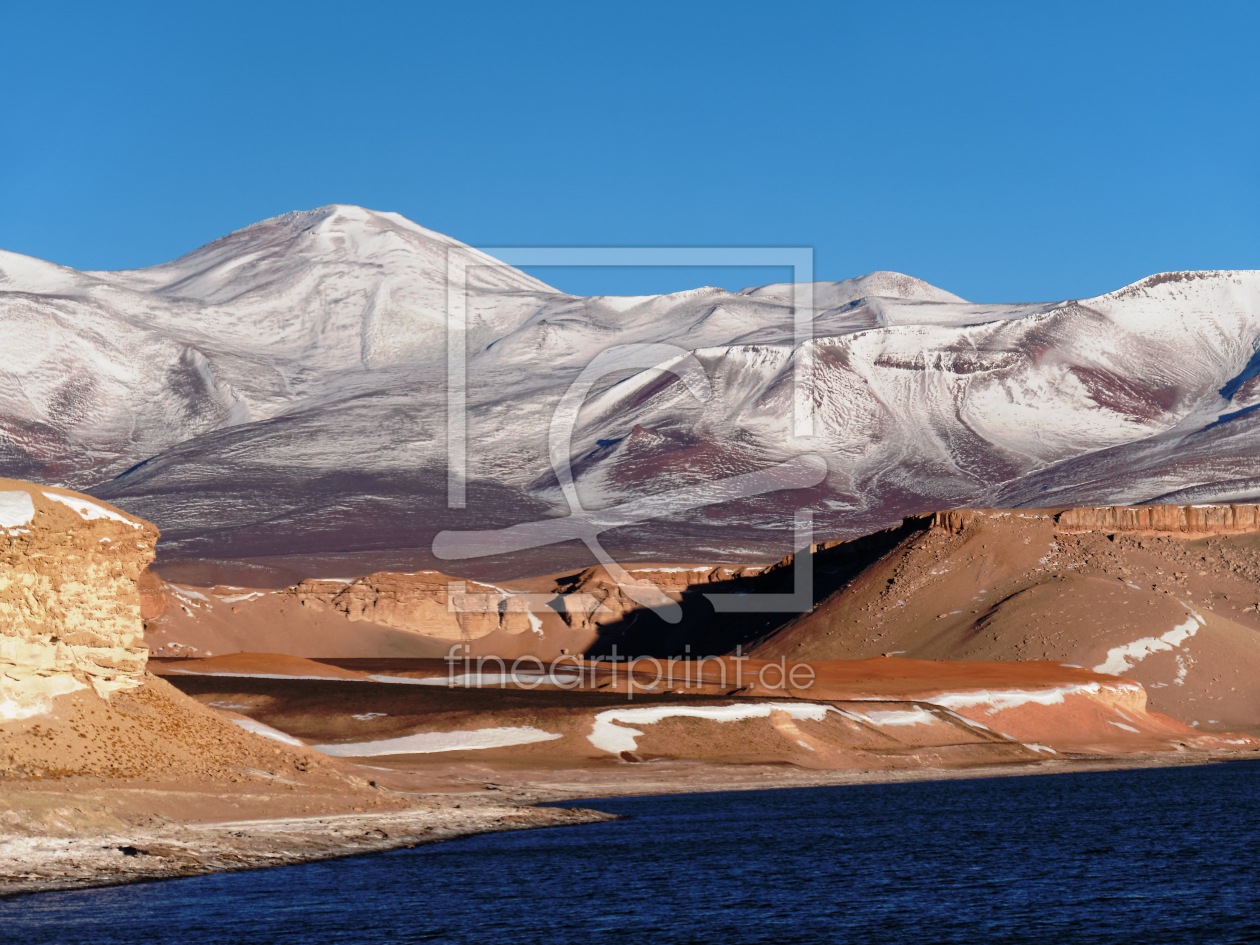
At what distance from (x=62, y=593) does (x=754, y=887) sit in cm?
1329

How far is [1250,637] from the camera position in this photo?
6912 centimetres

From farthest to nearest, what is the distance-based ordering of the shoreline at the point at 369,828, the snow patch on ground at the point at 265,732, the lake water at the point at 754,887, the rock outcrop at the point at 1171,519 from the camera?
the rock outcrop at the point at 1171,519 → the snow patch on ground at the point at 265,732 → the shoreline at the point at 369,828 → the lake water at the point at 754,887

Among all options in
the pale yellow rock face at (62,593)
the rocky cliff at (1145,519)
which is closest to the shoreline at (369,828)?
the pale yellow rock face at (62,593)

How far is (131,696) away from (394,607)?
72.1 m

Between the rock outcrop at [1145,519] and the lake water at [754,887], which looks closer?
the lake water at [754,887]

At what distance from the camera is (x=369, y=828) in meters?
31.3

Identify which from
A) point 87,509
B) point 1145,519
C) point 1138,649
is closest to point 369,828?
point 87,509

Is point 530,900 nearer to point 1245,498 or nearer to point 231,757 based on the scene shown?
point 231,757

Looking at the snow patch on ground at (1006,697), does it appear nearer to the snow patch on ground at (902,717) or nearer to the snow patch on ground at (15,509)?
the snow patch on ground at (902,717)

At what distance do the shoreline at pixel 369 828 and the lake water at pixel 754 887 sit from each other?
2.35ft

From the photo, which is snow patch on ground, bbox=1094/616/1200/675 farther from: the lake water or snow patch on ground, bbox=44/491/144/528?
snow patch on ground, bbox=44/491/144/528

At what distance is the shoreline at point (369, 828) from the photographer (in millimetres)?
25531

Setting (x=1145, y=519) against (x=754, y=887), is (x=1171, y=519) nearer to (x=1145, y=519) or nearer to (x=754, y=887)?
(x=1145, y=519)

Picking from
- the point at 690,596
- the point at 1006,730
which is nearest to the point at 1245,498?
the point at 690,596
